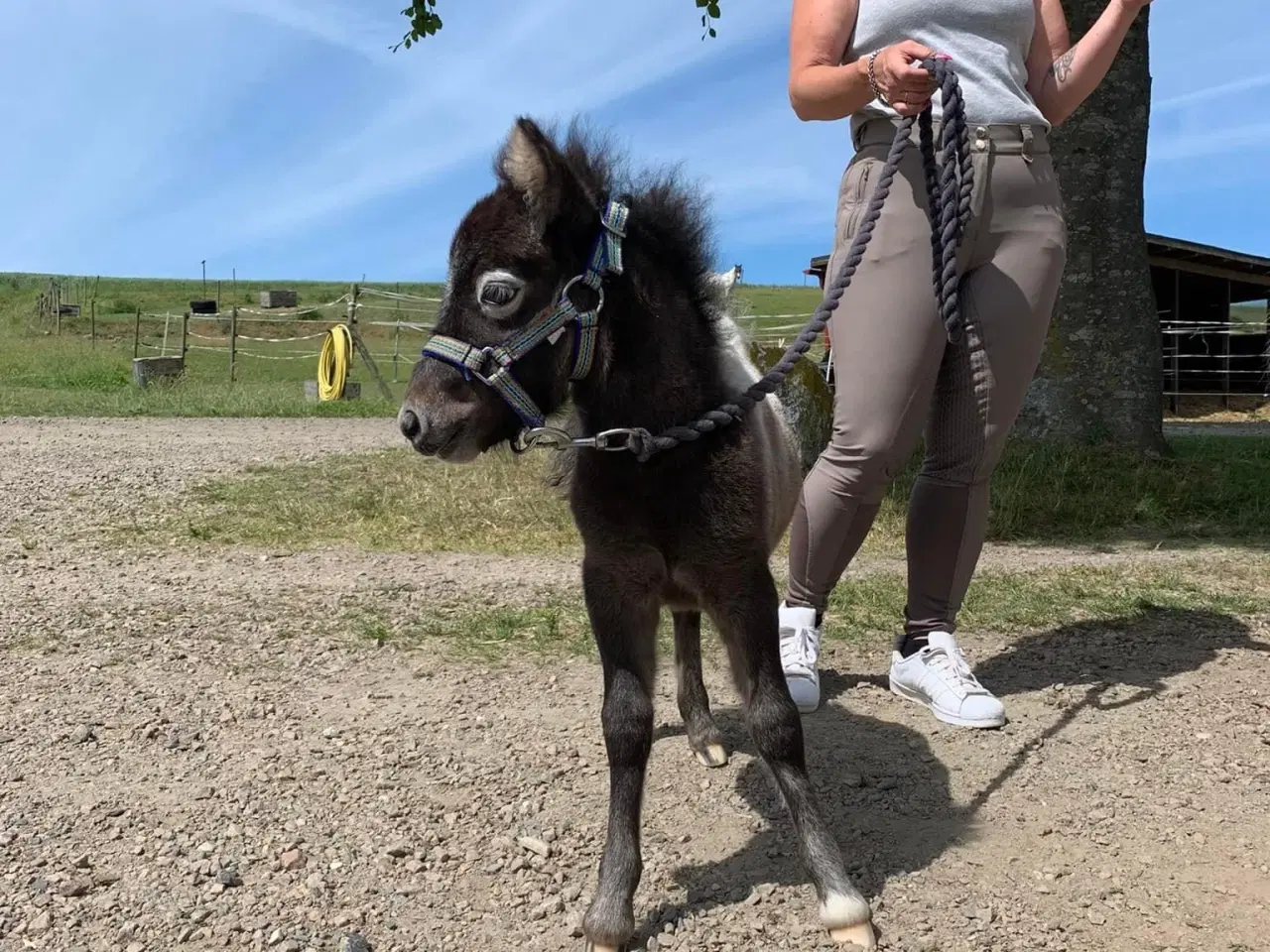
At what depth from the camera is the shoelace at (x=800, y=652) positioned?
3.84m

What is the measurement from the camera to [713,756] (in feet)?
11.5

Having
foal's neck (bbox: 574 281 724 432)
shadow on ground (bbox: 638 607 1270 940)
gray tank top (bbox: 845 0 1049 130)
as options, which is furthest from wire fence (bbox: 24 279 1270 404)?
foal's neck (bbox: 574 281 724 432)

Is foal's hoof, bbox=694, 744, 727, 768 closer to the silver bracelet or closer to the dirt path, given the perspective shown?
the dirt path

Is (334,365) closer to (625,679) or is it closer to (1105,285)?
(1105,285)

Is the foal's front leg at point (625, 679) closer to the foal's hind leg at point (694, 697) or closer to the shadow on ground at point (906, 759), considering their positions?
the shadow on ground at point (906, 759)

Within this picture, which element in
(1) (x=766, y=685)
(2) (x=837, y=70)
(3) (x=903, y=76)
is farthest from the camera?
(2) (x=837, y=70)

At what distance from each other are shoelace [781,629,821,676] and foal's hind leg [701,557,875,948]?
1100 millimetres

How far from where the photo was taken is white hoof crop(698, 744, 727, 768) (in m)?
3.49

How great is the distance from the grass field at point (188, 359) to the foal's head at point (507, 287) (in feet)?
3.00

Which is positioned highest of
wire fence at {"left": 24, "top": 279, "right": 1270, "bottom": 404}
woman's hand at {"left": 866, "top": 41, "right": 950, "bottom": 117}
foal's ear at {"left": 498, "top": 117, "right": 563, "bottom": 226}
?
wire fence at {"left": 24, "top": 279, "right": 1270, "bottom": 404}

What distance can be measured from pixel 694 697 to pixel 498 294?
167 centimetres

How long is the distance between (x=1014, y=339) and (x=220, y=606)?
3929mm

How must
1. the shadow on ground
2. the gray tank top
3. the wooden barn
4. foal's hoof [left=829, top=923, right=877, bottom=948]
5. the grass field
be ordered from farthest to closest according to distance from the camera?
the wooden barn < the grass field < the gray tank top < the shadow on ground < foal's hoof [left=829, top=923, right=877, bottom=948]

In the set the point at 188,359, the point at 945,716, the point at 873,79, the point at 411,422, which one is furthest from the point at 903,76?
the point at 188,359
